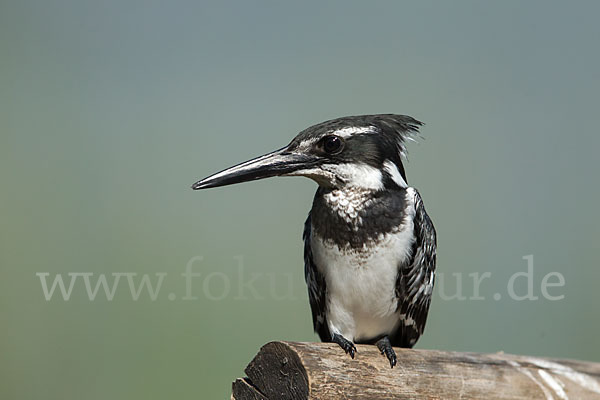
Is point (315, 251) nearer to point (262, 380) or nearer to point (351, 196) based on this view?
point (351, 196)

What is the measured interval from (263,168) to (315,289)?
48 cm

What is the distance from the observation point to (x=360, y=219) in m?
1.90

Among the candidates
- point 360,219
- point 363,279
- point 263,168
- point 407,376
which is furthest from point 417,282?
point 263,168

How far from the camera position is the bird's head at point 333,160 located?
186 cm

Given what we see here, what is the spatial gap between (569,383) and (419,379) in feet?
1.67

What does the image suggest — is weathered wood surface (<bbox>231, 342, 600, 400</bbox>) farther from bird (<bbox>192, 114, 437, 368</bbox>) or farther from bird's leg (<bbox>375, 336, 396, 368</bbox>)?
bird (<bbox>192, 114, 437, 368</bbox>)

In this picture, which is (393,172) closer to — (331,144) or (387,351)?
(331,144)

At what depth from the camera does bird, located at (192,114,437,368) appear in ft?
6.14

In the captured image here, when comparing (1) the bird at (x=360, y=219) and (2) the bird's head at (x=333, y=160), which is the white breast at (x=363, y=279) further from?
(2) the bird's head at (x=333, y=160)

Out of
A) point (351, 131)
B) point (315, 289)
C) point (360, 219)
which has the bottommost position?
point (315, 289)

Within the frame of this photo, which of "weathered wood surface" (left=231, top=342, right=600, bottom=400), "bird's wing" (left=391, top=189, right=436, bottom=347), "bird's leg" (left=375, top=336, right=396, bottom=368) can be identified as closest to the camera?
"weathered wood surface" (left=231, top=342, right=600, bottom=400)

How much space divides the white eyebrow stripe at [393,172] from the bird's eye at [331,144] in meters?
0.16

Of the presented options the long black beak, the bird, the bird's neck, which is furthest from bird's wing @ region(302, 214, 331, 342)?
the long black beak

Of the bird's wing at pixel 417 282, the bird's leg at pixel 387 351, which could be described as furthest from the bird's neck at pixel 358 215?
the bird's leg at pixel 387 351
